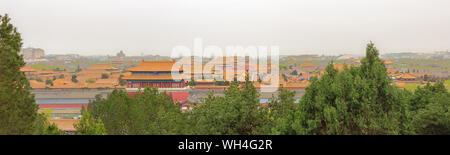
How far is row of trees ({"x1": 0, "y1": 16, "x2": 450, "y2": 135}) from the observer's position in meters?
4.39

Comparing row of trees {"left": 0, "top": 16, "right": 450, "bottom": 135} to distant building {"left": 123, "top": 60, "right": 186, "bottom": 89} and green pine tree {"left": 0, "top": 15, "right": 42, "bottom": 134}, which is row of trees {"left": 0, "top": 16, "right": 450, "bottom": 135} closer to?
green pine tree {"left": 0, "top": 15, "right": 42, "bottom": 134}

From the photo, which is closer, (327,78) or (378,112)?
(378,112)

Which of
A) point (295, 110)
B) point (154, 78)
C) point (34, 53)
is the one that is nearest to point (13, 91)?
point (295, 110)

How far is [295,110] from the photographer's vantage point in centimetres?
547

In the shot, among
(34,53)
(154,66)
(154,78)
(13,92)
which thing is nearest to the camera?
(13,92)

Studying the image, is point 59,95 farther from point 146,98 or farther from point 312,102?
point 312,102

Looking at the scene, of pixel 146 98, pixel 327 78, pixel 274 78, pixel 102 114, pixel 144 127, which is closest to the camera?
pixel 327 78

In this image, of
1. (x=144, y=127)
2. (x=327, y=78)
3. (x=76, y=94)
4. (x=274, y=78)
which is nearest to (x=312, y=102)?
(x=327, y=78)

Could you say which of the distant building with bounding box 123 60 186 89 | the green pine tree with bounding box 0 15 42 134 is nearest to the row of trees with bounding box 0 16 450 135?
the green pine tree with bounding box 0 15 42 134

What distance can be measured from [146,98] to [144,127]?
2236 mm

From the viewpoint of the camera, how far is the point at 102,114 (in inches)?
454

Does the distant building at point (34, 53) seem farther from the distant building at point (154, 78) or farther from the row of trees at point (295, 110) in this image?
the row of trees at point (295, 110)

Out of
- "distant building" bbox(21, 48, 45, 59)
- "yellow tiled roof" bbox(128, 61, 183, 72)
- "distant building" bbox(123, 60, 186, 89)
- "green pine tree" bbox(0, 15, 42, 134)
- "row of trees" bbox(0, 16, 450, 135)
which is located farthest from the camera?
"distant building" bbox(21, 48, 45, 59)

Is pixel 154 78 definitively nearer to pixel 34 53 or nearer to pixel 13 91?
pixel 13 91
